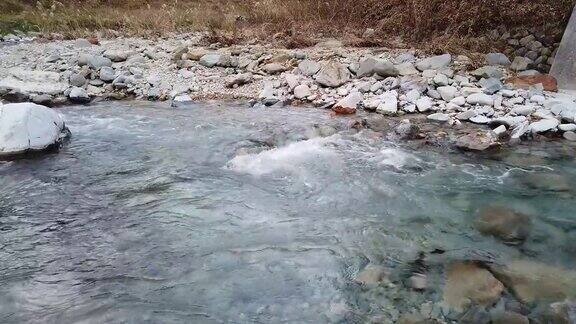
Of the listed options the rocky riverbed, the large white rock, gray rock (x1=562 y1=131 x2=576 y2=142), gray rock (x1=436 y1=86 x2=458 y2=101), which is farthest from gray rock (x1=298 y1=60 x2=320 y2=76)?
the large white rock

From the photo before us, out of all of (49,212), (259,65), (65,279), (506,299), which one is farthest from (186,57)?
(506,299)

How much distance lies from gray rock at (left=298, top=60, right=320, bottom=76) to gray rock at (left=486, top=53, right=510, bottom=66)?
3233 millimetres

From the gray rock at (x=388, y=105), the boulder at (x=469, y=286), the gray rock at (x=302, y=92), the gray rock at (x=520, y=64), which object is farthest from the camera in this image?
the gray rock at (x=520, y=64)

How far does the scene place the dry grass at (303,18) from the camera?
31.2 feet

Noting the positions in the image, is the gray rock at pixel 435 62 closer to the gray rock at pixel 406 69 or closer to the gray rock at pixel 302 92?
the gray rock at pixel 406 69

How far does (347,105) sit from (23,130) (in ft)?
14.9

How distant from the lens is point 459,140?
20.3 ft

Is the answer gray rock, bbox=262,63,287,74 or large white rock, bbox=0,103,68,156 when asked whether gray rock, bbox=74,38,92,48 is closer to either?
gray rock, bbox=262,63,287,74

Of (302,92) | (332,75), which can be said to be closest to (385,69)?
(332,75)

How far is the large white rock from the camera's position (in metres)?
5.77

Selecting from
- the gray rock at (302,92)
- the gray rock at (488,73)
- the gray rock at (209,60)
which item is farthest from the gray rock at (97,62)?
the gray rock at (488,73)

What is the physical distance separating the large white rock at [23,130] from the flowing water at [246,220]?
10.2 inches

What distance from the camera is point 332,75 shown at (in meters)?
8.37

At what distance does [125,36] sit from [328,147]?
8.48 m
